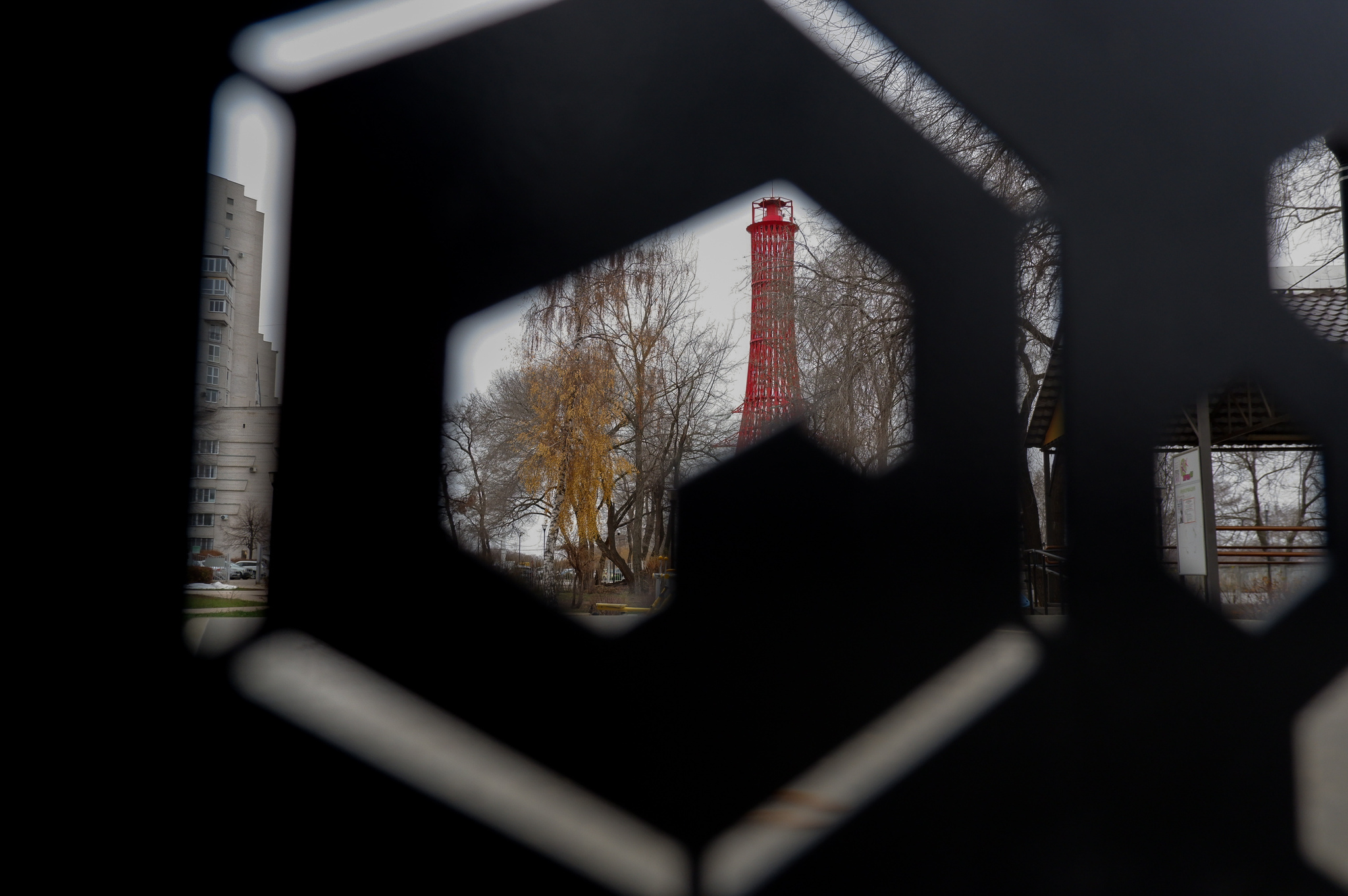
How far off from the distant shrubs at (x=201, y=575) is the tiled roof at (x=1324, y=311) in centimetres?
229

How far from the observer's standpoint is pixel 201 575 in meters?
1.79

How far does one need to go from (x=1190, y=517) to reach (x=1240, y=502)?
38.7 feet

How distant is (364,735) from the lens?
164cm

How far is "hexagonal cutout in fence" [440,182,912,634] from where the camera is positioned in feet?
9.16

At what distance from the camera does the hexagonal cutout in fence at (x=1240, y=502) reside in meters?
2.22

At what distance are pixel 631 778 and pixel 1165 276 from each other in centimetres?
154

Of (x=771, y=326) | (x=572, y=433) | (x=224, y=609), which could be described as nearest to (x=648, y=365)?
(x=572, y=433)

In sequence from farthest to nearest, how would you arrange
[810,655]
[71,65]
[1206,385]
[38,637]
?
1. [1206,385]
2. [810,655]
3. [71,65]
4. [38,637]

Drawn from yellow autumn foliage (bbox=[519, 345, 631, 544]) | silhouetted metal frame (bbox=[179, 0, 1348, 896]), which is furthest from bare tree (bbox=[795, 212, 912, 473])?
silhouetted metal frame (bbox=[179, 0, 1348, 896])

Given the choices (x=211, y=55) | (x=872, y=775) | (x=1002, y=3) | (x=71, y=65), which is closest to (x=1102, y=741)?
(x=872, y=775)

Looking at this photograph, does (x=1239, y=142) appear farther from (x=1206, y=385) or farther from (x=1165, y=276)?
(x=1206, y=385)

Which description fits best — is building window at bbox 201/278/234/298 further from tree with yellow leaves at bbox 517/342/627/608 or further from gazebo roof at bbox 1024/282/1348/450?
gazebo roof at bbox 1024/282/1348/450

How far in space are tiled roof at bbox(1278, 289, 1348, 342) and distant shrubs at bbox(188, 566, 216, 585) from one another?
2290 millimetres

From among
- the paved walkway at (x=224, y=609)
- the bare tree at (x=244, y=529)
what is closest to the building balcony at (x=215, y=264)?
the bare tree at (x=244, y=529)
